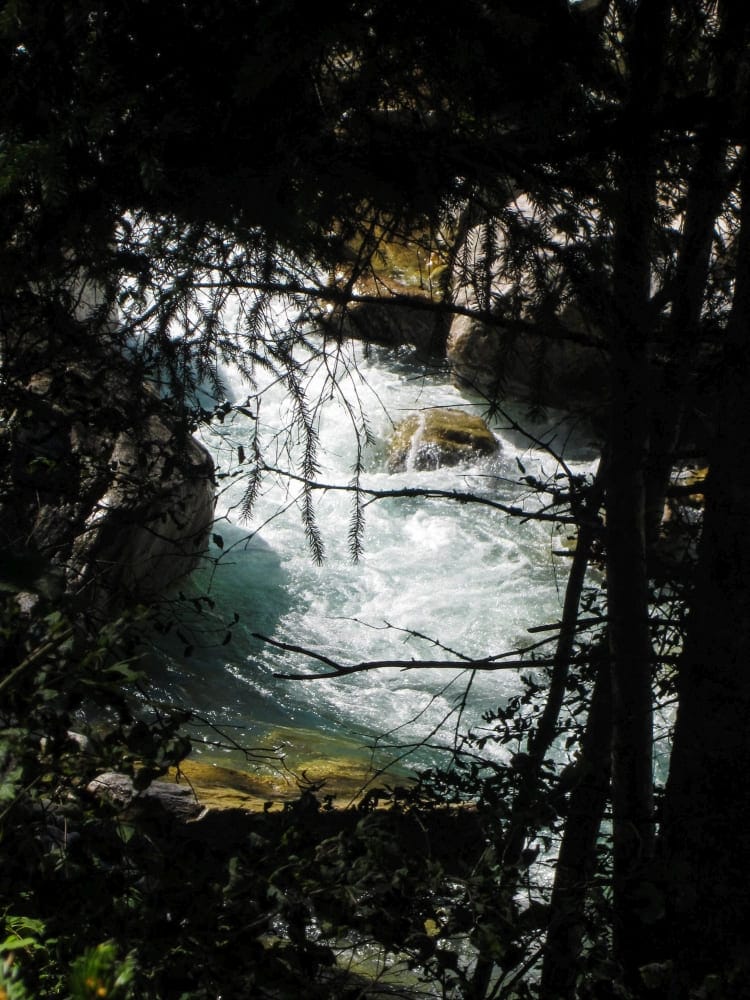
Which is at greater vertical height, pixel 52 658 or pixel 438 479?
pixel 438 479

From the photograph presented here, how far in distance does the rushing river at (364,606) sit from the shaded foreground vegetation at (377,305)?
3592mm

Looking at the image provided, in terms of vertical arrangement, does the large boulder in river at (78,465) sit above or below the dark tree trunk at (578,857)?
above

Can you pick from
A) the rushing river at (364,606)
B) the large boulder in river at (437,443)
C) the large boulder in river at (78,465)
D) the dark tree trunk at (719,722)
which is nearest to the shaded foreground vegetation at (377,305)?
A: the dark tree trunk at (719,722)

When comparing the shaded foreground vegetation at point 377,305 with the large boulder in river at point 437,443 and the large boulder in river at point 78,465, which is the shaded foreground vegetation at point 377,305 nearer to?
the large boulder in river at point 78,465

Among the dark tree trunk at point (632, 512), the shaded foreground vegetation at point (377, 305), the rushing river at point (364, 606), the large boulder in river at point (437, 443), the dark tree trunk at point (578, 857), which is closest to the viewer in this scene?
the shaded foreground vegetation at point (377, 305)

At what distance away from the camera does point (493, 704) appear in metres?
8.16

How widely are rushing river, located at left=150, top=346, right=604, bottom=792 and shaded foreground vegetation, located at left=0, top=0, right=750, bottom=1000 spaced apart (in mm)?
3592

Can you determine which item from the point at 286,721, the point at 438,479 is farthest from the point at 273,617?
the point at 438,479

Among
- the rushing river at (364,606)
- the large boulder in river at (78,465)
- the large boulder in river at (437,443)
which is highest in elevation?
the large boulder in river at (437,443)

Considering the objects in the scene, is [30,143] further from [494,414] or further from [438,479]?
[438,479]

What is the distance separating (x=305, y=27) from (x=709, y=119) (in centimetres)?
107

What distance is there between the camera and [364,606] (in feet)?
32.7

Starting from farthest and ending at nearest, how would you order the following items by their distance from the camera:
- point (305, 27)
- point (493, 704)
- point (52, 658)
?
point (493, 704) → point (52, 658) → point (305, 27)

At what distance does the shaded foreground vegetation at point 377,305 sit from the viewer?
5.92ft
